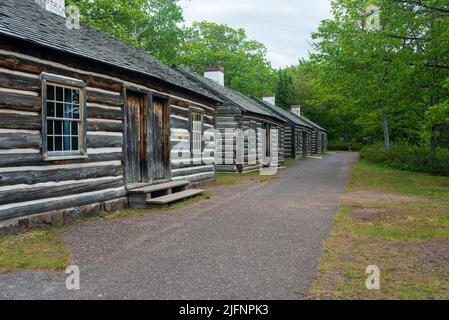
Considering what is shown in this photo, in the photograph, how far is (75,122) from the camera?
342 inches

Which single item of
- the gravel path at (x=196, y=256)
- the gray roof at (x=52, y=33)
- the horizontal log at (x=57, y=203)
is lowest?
the gravel path at (x=196, y=256)

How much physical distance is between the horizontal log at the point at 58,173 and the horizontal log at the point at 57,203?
0.39 metres

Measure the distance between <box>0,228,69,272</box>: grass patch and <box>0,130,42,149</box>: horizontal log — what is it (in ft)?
5.30

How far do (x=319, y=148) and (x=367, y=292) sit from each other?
46.4 metres

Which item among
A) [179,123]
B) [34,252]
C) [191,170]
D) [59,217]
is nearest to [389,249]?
[34,252]

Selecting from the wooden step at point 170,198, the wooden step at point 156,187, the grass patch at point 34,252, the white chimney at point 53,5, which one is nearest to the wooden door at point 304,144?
the wooden step at point 156,187

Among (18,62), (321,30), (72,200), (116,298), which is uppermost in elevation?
(321,30)

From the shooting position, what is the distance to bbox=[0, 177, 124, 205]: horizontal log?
6.86 m

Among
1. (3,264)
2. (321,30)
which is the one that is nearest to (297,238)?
(3,264)

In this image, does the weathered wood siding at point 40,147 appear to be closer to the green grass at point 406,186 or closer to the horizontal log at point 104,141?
the horizontal log at point 104,141

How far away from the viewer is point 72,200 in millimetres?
8273

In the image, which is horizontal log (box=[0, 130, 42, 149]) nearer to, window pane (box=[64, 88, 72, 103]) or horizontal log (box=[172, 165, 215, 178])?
window pane (box=[64, 88, 72, 103])

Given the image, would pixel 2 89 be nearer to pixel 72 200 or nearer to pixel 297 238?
pixel 72 200

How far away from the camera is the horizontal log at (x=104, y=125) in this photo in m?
8.98
